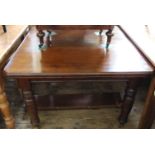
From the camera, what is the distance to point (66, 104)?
154cm

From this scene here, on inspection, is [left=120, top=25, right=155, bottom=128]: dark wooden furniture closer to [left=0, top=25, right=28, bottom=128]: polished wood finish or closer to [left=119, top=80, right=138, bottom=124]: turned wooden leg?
[left=119, top=80, right=138, bottom=124]: turned wooden leg

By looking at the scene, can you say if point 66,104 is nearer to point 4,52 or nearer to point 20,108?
point 20,108

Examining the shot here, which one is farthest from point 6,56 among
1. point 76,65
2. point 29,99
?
point 76,65

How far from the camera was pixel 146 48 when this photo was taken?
124 cm

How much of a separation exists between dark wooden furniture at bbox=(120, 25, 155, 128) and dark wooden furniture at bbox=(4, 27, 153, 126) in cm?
4

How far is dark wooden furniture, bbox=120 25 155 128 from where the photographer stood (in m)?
1.09

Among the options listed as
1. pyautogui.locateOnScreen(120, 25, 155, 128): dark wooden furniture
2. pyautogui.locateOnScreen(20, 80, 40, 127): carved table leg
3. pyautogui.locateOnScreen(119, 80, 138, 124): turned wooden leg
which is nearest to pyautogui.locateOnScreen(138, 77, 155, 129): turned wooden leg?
pyautogui.locateOnScreen(120, 25, 155, 128): dark wooden furniture

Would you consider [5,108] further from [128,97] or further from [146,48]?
[146,48]

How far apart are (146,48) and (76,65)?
0.47 metres

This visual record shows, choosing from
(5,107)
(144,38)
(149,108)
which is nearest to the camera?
(149,108)
